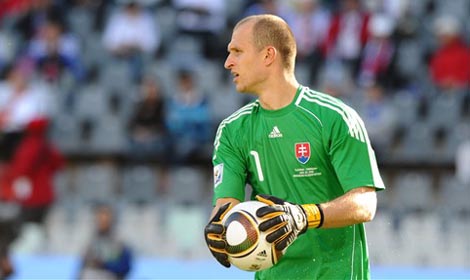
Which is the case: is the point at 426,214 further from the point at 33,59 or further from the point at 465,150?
the point at 33,59

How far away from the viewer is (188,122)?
567 inches

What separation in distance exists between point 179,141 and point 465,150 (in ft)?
12.3

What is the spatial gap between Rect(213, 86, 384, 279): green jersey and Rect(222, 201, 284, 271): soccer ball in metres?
0.41

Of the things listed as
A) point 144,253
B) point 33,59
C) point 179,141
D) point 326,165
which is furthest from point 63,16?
point 326,165

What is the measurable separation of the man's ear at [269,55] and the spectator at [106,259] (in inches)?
255

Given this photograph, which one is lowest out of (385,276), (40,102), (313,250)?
(385,276)

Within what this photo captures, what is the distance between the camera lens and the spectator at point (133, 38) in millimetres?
15859

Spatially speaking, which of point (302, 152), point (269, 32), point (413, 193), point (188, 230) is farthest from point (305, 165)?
point (413, 193)

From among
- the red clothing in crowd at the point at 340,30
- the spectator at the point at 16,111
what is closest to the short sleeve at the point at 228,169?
the spectator at the point at 16,111

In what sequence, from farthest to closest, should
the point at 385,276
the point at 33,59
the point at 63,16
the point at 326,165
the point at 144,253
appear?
the point at 63,16, the point at 33,59, the point at 144,253, the point at 385,276, the point at 326,165

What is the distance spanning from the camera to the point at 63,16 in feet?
54.4

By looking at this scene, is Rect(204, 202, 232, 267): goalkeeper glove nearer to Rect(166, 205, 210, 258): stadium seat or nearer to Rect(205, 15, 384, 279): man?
Rect(205, 15, 384, 279): man

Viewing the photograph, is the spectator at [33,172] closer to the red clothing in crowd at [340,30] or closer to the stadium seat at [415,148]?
the red clothing in crowd at [340,30]

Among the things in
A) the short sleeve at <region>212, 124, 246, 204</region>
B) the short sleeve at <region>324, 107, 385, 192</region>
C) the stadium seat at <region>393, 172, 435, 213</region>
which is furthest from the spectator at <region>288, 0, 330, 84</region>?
the short sleeve at <region>324, 107, 385, 192</region>
